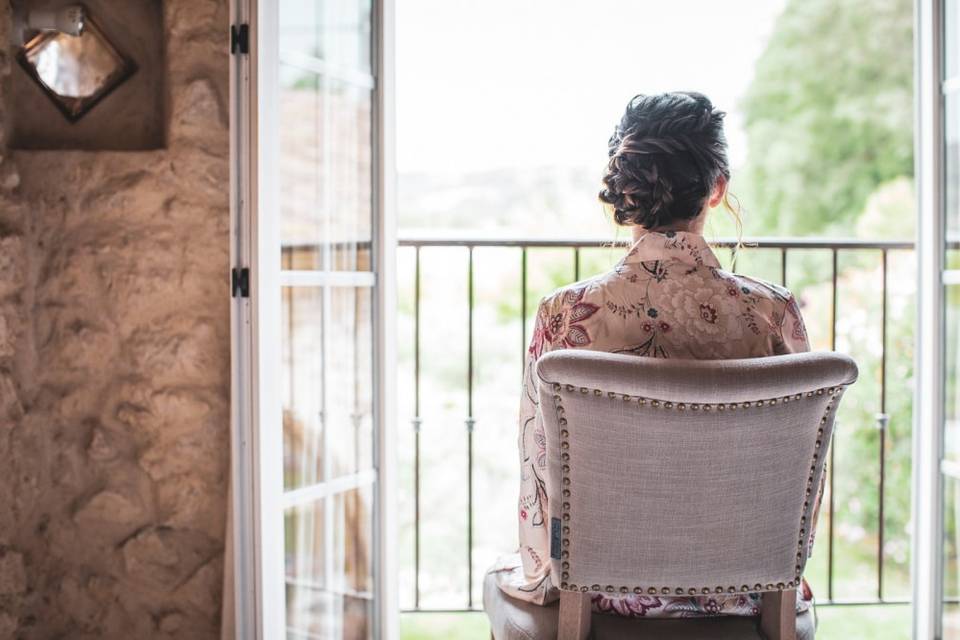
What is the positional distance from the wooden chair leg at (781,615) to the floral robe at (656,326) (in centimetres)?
6

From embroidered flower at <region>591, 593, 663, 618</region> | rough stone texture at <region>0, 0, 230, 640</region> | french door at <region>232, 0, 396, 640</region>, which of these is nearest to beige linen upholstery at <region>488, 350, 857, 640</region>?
embroidered flower at <region>591, 593, 663, 618</region>

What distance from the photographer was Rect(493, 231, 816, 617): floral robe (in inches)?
45.8

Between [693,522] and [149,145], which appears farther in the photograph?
[149,145]

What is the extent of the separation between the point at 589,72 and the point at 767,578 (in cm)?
959

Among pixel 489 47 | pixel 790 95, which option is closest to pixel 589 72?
pixel 489 47

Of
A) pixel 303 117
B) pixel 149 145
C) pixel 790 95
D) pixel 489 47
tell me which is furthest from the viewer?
pixel 489 47

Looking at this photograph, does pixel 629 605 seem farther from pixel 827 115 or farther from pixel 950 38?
pixel 827 115

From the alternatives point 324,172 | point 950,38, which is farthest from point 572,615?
point 950,38

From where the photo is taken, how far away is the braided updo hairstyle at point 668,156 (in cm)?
123

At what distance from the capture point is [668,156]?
1.23 m

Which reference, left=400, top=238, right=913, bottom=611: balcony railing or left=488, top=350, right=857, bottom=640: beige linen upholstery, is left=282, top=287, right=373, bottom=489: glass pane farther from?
left=400, top=238, right=913, bottom=611: balcony railing

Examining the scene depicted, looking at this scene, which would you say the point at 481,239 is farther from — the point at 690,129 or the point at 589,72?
the point at 589,72

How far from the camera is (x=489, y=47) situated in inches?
400

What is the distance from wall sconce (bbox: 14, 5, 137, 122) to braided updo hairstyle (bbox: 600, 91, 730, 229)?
1493 millimetres
